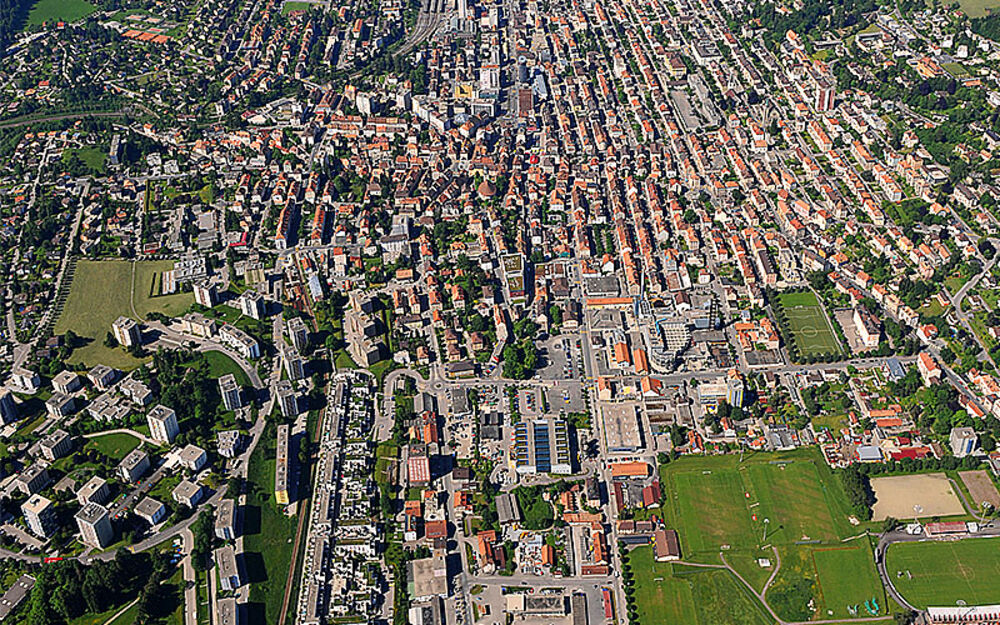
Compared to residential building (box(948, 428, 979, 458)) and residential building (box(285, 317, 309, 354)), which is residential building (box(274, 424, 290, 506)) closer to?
residential building (box(285, 317, 309, 354))

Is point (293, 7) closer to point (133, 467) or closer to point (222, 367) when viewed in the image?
point (222, 367)

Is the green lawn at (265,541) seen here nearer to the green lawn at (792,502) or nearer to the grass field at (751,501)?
the grass field at (751,501)

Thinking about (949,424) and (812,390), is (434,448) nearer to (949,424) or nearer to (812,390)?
A: (812,390)

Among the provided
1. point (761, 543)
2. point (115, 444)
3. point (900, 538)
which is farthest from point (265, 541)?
point (900, 538)

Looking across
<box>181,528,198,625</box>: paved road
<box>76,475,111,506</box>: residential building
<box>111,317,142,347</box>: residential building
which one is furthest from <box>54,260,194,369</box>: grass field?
<box>181,528,198,625</box>: paved road

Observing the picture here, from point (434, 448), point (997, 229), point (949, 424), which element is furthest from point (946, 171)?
point (434, 448)

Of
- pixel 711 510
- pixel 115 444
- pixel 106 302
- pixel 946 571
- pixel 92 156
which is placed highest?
pixel 946 571
